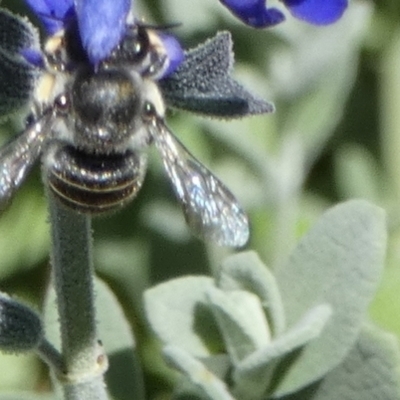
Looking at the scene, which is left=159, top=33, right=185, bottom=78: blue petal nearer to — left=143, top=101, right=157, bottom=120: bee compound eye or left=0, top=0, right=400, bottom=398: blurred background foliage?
left=143, top=101, right=157, bottom=120: bee compound eye

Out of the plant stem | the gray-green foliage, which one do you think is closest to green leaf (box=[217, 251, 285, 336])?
the gray-green foliage

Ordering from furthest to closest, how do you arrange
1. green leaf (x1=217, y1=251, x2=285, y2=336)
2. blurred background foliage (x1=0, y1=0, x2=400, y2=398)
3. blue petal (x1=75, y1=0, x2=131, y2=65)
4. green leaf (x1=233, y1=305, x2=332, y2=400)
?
blurred background foliage (x1=0, y1=0, x2=400, y2=398) < green leaf (x1=217, y1=251, x2=285, y2=336) < green leaf (x1=233, y1=305, x2=332, y2=400) < blue petal (x1=75, y1=0, x2=131, y2=65)

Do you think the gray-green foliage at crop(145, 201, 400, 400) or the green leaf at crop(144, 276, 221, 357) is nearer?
the gray-green foliage at crop(145, 201, 400, 400)

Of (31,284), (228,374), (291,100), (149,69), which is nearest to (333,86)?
(291,100)

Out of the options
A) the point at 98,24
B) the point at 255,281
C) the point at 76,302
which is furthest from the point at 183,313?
the point at 98,24

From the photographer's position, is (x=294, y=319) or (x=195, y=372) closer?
(x=195, y=372)

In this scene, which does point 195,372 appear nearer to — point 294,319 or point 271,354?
point 271,354
